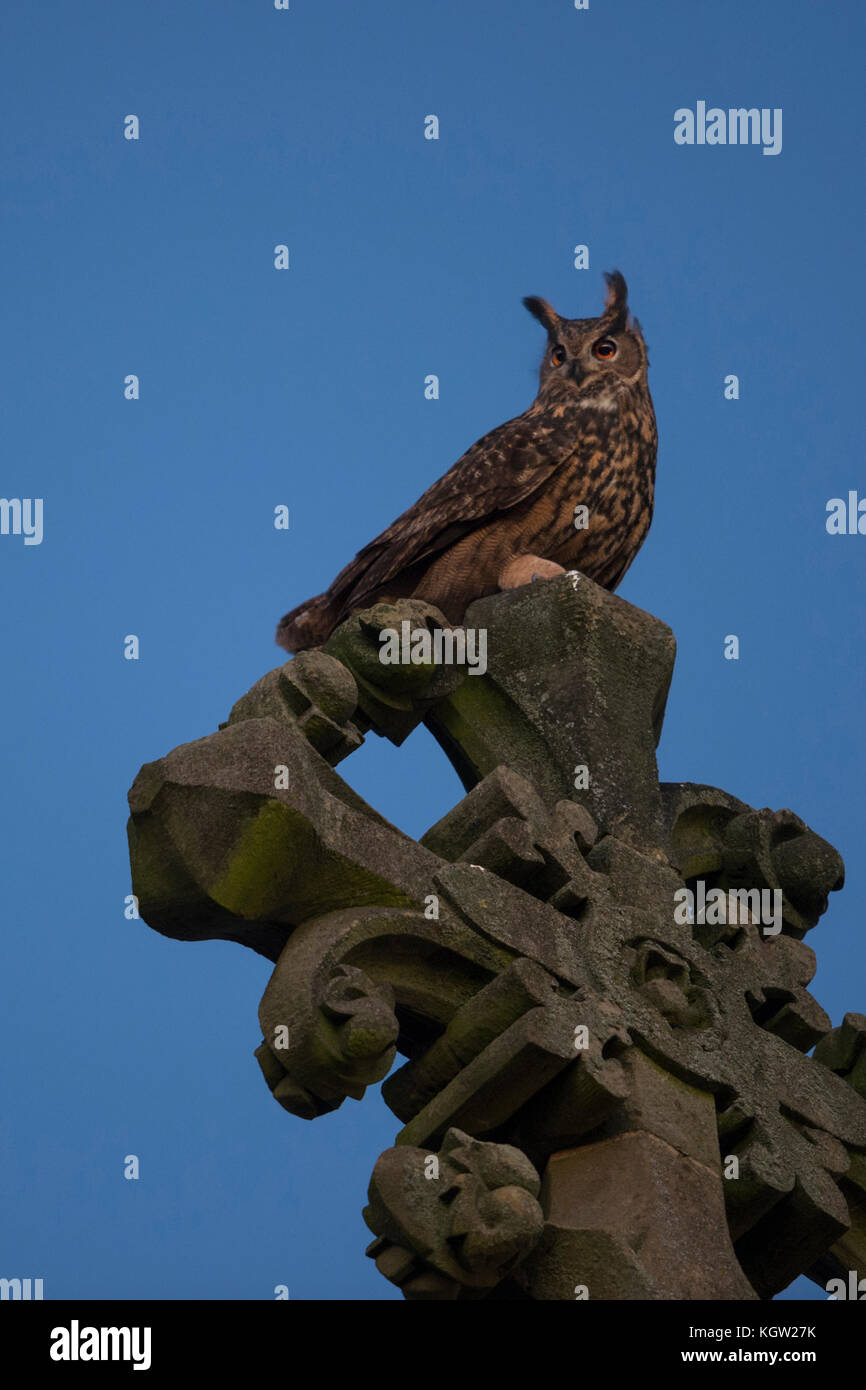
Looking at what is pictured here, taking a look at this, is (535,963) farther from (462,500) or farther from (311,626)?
(462,500)

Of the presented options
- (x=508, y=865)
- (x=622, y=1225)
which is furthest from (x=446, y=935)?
(x=622, y=1225)

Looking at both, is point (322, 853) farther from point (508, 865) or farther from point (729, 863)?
point (729, 863)

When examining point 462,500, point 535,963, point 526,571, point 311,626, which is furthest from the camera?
point 462,500

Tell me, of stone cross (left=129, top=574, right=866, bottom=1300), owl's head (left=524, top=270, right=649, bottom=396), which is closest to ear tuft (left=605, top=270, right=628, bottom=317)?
owl's head (left=524, top=270, right=649, bottom=396)

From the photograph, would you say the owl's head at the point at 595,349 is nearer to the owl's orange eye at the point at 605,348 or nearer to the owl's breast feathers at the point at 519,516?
the owl's orange eye at the point at 605,348

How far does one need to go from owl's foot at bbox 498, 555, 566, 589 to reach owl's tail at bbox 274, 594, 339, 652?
22.4 inches

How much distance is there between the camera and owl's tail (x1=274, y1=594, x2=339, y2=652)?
19.8 ft

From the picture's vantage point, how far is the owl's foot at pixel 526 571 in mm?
5898

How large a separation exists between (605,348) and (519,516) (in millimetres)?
1413

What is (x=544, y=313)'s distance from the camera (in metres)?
7.91

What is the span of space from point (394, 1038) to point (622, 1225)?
0.70 metres

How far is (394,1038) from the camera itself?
404 centimetres

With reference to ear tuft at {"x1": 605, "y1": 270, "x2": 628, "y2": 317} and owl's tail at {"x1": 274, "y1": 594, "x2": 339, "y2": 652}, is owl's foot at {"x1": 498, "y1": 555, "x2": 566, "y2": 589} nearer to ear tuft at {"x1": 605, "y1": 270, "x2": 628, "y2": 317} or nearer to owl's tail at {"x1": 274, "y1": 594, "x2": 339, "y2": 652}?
owl's tail at {"x1": 274, "y1": 594, "x2": 339, "y2": 652}

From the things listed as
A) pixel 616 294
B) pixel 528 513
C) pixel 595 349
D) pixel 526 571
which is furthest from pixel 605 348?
pixel 526 571
